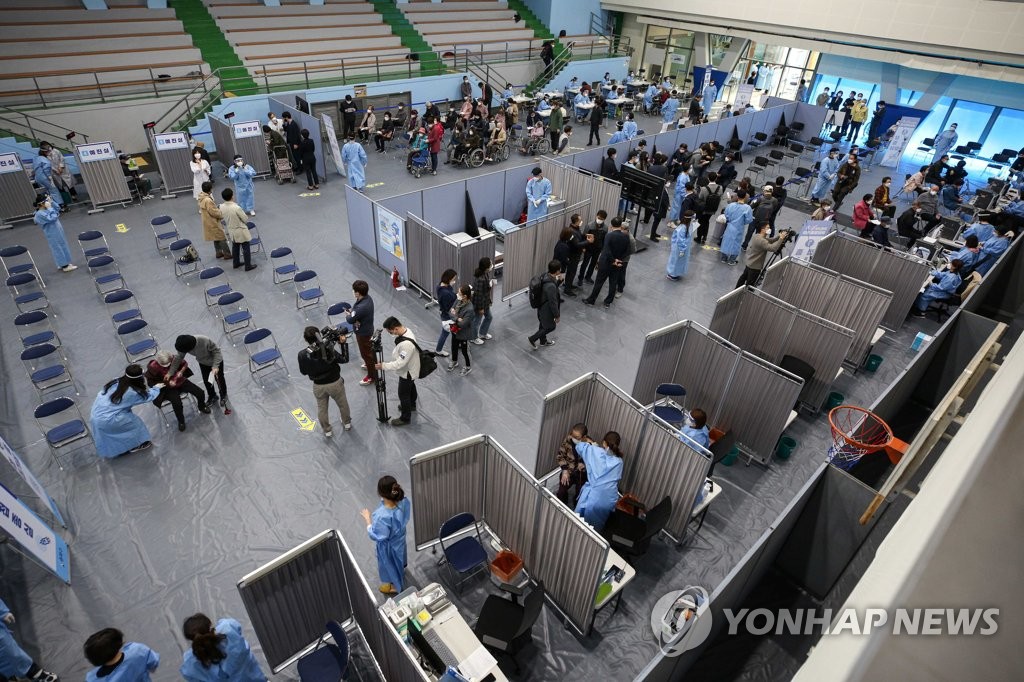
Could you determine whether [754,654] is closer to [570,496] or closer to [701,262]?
[570,496]

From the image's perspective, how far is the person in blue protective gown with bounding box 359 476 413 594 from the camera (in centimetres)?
505

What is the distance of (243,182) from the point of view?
12.5 m

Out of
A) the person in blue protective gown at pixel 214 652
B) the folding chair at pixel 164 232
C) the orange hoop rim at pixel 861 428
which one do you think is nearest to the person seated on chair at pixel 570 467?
the orange hoop rim at pixel 861 428

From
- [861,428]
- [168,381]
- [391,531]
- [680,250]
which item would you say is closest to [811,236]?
[680,250]

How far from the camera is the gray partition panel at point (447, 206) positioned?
37.8ft

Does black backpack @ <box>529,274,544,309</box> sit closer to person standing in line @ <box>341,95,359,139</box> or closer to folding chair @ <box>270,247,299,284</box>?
folding chair @ <box>270,247,299,284</box>

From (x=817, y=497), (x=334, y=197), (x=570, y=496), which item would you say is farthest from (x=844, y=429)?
(x=334, y=197)

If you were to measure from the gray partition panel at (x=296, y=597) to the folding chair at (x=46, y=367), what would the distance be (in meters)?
5.29

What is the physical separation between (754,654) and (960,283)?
30.1 ft

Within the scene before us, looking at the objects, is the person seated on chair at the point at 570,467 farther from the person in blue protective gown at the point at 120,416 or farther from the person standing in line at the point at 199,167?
the person standing in line at the point at 199,167

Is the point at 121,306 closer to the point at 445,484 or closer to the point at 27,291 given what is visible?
the point at 27,291

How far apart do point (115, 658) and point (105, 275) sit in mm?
8752

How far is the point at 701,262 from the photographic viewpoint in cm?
1274

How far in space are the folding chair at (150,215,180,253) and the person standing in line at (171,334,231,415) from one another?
4878 millimetres
